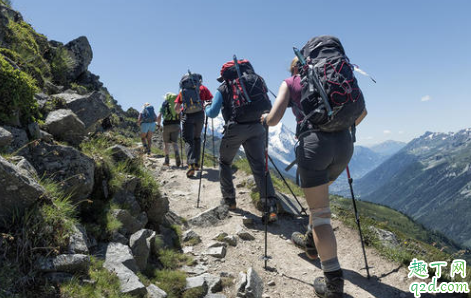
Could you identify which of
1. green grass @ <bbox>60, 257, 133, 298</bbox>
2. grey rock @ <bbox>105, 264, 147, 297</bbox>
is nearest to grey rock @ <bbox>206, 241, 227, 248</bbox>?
grey rock @ <bbox>105, 264, 147, 297</bbox>

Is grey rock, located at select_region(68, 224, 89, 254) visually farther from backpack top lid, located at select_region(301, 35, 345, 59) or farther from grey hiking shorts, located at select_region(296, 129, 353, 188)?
backpack top lid, located at select_region(301, 35, 345, 59)

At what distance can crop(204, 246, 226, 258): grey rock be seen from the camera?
6194 millimetres

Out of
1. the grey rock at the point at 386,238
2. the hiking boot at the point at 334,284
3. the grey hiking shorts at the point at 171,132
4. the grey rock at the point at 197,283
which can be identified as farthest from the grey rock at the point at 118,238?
the grey hiking shorts at the point at 171,132

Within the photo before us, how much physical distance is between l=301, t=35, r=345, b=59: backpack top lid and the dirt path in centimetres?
406

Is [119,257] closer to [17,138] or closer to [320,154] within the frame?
[17,138]

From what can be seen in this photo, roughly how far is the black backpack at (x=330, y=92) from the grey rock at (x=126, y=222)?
3701 millimetres

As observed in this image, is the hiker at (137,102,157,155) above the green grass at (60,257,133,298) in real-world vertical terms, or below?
above

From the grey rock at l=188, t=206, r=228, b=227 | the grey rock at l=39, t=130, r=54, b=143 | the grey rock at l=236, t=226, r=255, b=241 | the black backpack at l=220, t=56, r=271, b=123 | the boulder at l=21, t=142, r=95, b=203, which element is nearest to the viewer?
the boulder at l=21, t=142, r=95, b=203

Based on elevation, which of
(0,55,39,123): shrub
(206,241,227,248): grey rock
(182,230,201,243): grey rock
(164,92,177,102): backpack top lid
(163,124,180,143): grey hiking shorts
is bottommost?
(206,241,227,248): grey rock

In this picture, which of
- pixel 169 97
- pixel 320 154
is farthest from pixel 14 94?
pixel 169 97

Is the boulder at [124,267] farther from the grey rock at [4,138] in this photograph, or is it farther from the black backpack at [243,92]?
the black backpack at [243,92]

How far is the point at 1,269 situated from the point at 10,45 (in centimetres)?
604

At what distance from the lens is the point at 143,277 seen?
4.63 m

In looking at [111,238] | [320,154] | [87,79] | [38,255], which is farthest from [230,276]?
[87,79]
